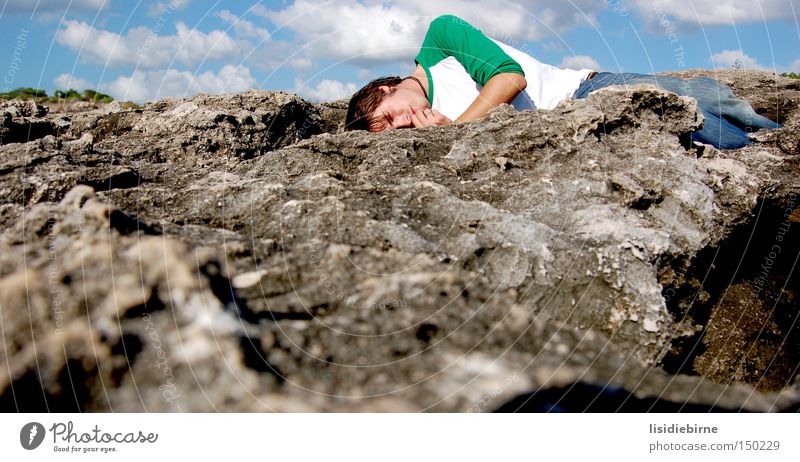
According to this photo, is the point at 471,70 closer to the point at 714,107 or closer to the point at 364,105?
the point at 364,105

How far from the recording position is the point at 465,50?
17.0 feet

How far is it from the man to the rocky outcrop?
98 centimetres

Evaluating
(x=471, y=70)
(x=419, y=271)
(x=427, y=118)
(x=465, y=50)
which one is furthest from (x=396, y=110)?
(x=419, y=271)

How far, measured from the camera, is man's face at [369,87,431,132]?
15.7 feet

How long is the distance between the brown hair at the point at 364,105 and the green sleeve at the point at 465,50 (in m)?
0.54

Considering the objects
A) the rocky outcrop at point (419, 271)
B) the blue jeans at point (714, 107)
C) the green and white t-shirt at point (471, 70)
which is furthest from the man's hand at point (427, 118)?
the blue jeans at point (714, 107)

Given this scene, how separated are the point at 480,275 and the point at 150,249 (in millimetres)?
1230

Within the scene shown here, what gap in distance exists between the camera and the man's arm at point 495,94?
14.3 ft

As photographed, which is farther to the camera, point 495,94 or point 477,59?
point 477,59

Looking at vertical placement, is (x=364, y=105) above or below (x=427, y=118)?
above

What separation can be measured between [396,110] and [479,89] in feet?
2.73

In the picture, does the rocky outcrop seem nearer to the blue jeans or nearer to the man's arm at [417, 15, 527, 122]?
the blue jeans

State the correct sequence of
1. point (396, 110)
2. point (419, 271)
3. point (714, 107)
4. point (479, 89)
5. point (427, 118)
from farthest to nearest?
1. point (714, 107)
2. point (479, 89)
3. point (396, 110)
4. point (427, 118)
5. point (419, 271)

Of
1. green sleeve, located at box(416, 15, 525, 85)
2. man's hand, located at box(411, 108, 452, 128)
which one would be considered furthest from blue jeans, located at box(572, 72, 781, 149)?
man's hand, located at box(411, 108, 452, 128)
